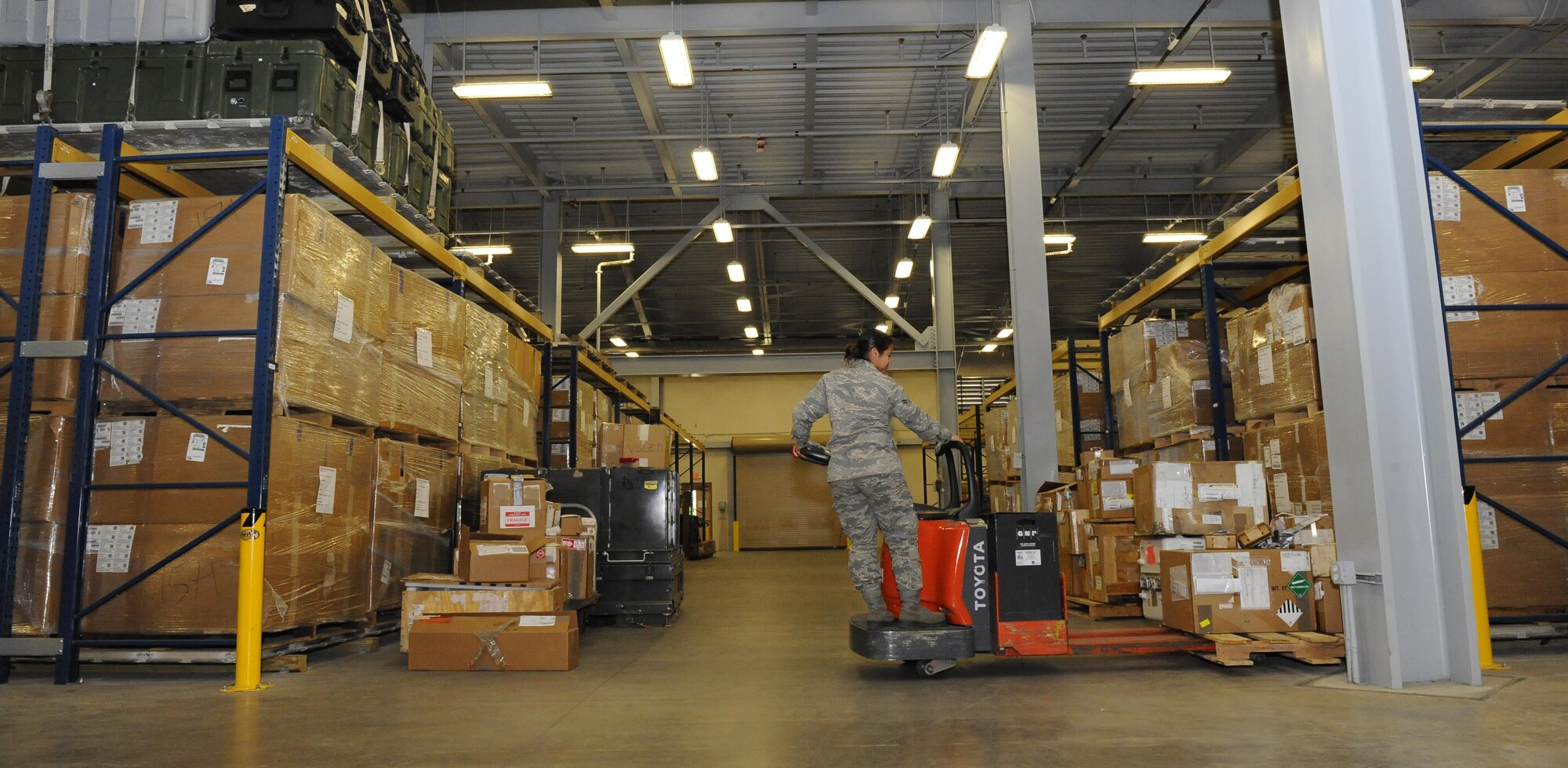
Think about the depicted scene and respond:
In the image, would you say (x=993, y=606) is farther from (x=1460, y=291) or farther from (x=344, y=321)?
(x=344, y=321)

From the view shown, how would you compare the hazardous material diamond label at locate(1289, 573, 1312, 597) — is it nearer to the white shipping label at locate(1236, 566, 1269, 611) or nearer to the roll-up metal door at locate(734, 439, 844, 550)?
the white shipping label at locate(1236, 566, 1269, 611)

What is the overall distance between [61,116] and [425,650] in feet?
14.1

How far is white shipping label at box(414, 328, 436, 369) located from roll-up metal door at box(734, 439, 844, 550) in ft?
60.8

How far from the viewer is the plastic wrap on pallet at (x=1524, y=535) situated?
19.7 ft

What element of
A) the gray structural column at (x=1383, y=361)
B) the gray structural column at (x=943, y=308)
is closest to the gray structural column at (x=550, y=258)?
the gray structural column at (x=943, y=308)

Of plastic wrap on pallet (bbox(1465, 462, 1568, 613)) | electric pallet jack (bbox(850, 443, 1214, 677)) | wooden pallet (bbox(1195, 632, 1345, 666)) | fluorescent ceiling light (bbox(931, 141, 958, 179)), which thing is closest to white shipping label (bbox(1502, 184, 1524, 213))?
plastic wrap on pallet (bbox(1465, 462, 1568, 613))

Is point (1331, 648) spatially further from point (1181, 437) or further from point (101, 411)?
point (101, 411)

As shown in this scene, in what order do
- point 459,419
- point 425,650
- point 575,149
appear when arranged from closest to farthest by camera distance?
point 425,650 → point 459,419 → point 575,149

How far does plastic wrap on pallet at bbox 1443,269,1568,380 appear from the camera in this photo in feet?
20.5

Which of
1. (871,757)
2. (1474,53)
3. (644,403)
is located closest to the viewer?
(871,757)

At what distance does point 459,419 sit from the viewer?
8414mm

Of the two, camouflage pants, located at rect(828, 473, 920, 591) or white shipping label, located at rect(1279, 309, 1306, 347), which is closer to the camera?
camouflage pants, located at rect(828, 473, 920, 591)

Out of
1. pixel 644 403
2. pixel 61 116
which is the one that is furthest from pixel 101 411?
pixel 644 403

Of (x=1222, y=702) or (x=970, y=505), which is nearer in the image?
(x=1222, y=702)
